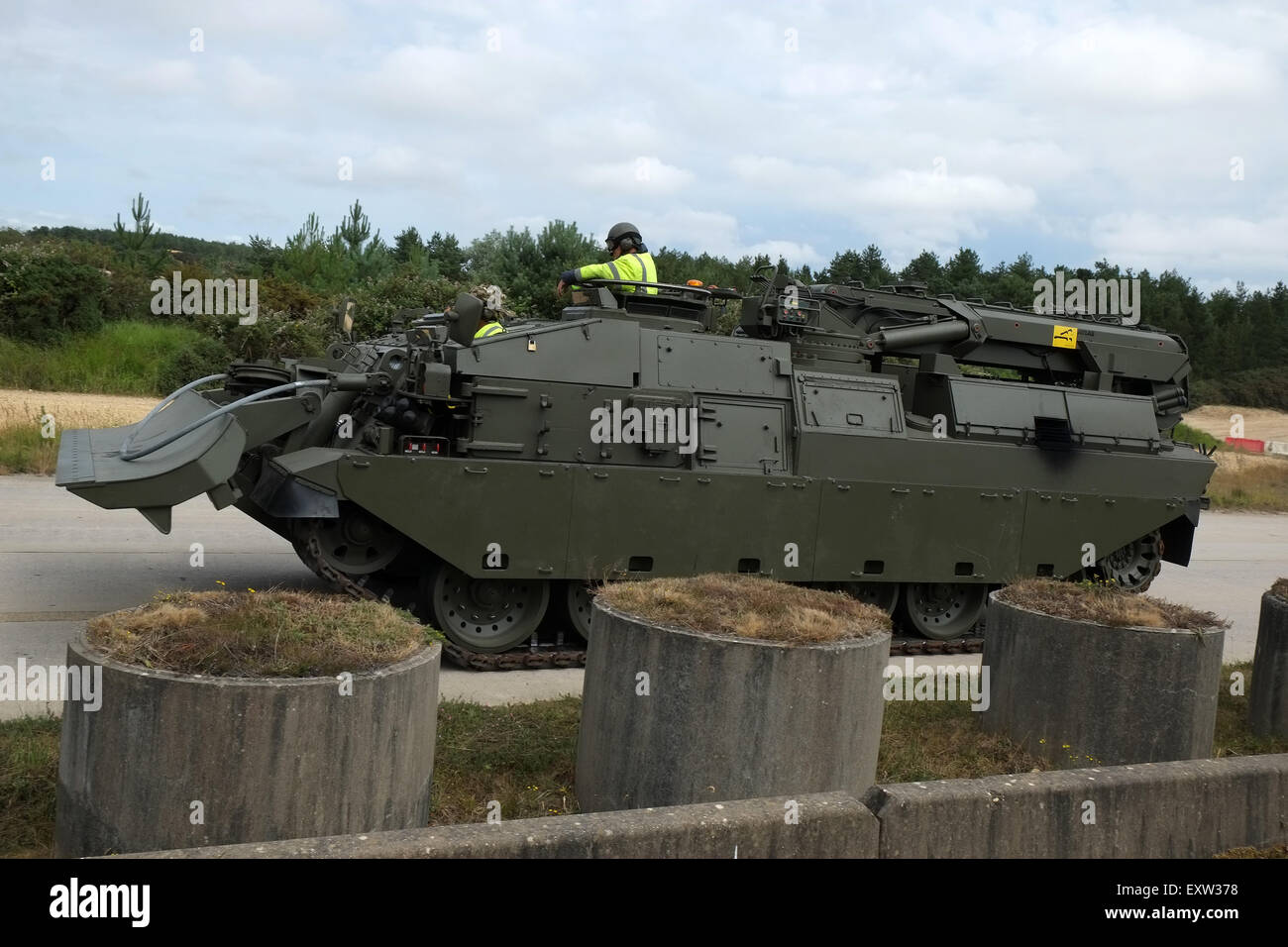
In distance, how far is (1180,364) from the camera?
13.0 meters

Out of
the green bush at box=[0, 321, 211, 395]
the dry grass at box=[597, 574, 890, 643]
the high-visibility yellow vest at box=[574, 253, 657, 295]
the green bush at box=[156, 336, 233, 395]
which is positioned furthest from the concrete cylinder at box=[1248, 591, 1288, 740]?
the green bush at box=[0, 321, 211, 395]

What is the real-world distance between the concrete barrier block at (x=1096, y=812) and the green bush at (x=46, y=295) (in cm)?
2658

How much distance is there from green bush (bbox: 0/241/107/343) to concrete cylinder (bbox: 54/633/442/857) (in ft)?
83.0

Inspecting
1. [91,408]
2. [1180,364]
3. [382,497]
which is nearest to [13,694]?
[382,497]

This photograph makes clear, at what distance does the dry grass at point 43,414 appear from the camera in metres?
16.8

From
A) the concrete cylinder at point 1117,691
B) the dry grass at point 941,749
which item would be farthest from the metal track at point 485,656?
the concrete cylinder at point 1117,691

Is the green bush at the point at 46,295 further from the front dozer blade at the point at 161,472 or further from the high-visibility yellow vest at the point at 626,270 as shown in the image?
the high-visibility yellow vest at the point at 626,270

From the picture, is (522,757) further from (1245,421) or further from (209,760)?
(1245,421)

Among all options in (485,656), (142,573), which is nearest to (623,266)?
(485,656)

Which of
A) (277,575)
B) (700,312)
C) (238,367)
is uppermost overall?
(700,312)

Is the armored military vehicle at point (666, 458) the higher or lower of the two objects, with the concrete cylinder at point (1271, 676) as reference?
higher
